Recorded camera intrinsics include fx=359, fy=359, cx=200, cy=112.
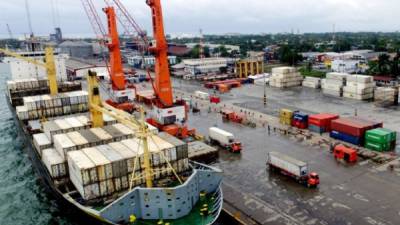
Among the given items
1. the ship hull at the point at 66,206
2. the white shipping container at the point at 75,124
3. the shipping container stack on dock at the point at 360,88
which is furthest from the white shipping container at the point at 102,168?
the shipping container stack on dock at the point at 360,88

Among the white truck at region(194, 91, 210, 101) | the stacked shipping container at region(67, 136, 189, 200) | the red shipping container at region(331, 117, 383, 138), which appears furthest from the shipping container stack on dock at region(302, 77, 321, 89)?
the stacked shipping container at region(67, 136, 189, 200)

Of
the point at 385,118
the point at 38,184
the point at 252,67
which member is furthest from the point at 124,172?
the point at 252,67

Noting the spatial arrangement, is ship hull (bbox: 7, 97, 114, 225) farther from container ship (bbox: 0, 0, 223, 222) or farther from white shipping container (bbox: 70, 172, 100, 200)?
white shipping container (bbox: 70, 172, 100, 200)

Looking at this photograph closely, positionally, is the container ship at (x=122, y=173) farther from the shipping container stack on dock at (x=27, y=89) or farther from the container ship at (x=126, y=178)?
the shipping container stack on dock at (x=27, y=89)

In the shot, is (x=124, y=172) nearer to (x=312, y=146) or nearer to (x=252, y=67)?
(x=312, y=146)

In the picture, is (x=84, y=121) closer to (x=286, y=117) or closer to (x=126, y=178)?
(x=126, y=178)

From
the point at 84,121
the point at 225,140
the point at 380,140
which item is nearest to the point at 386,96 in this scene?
the point at 380,140
